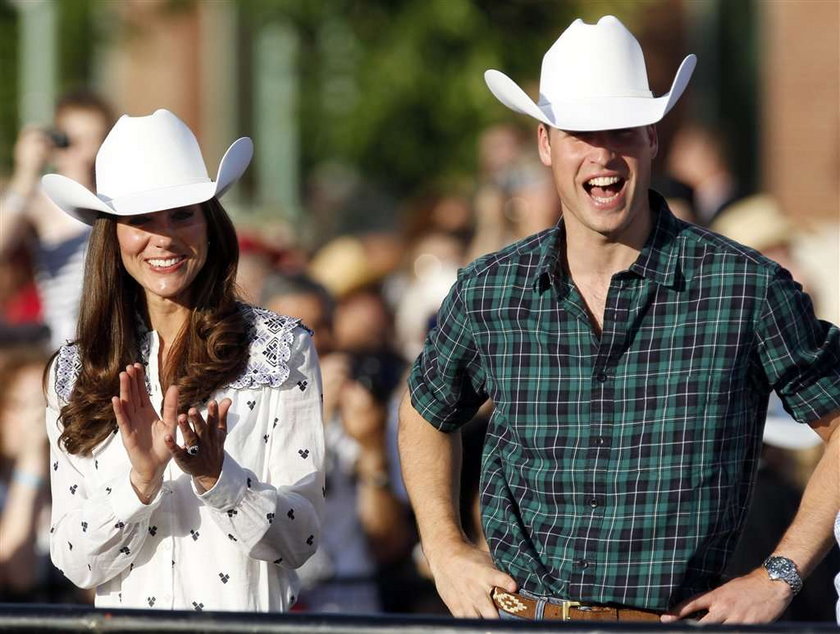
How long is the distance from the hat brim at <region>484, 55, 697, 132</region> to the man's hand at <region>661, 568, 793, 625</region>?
1.16 metres

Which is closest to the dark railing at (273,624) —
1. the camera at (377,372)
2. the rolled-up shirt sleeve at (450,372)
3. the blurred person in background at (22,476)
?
the rolled-up shirt sleeve at (450,372)

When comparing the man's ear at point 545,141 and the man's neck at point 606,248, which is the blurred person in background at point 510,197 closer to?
the man's ear at point 545,141

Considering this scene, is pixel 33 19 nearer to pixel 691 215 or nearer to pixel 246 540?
pixel 691 215

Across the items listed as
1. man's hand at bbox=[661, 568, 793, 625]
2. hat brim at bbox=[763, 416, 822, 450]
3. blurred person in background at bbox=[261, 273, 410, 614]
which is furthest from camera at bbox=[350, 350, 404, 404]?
man's hand at bbox=[661, 568, 793, 625]

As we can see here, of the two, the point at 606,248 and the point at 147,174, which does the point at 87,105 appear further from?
the point at 606,248

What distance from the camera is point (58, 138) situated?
758cm

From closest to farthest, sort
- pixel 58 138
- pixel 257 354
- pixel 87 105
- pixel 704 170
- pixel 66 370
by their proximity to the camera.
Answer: pixel 257 354 → pixel 66 370 → pixel 58 138 → pixel 87 105 → pixel 704 170

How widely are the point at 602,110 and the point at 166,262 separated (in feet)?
4.08

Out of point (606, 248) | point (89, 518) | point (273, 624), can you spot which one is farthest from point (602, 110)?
point (273, 624)

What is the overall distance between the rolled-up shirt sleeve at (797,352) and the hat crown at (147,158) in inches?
63.6

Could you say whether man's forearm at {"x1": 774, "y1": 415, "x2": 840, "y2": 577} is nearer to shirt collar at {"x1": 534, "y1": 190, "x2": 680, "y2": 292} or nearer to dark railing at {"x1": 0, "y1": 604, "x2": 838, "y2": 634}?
shirt collar at {"x1": 534, "y1": 190, "x2": 680, "y2": 292}

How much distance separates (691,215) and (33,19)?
1582 cm

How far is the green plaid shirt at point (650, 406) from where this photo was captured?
413cm

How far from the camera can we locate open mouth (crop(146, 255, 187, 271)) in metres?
4.57
